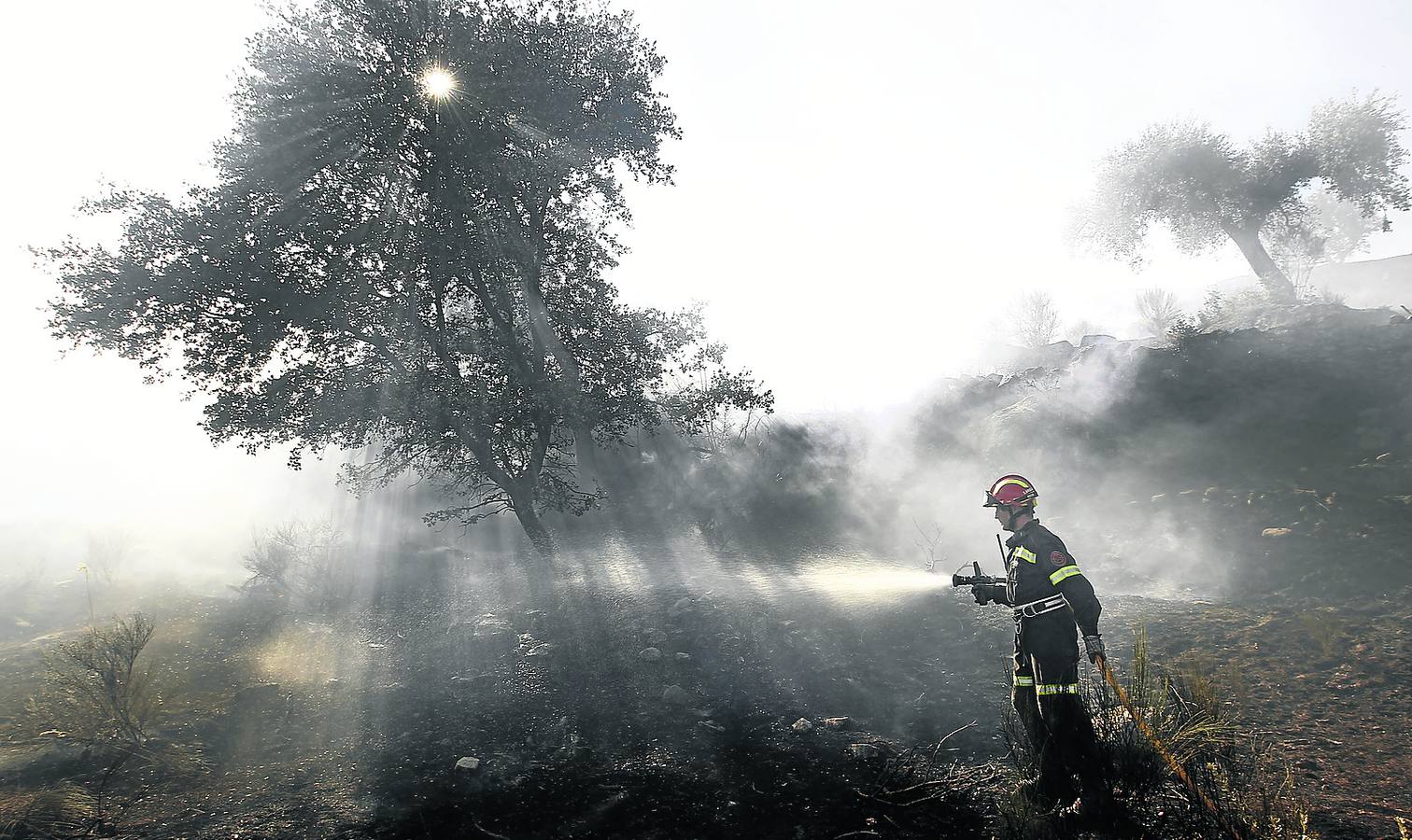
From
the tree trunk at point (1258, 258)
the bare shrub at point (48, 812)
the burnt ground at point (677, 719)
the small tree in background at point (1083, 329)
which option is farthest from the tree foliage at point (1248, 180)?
the bare shrub at point (48, 812)

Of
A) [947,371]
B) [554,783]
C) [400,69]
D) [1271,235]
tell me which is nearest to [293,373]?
[400,69]

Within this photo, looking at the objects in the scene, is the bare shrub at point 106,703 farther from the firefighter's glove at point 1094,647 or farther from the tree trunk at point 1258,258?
the tree trunk at point 1258,258

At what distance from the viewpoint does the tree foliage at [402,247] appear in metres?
9.73

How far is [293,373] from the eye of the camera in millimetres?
11000

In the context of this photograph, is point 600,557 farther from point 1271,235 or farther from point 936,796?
point 1271,235

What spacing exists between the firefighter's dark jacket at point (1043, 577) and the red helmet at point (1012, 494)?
0.20 metres

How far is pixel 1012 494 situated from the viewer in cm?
495

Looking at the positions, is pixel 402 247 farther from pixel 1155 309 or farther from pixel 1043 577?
pixel 1155 309

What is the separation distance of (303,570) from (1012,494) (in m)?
16.3

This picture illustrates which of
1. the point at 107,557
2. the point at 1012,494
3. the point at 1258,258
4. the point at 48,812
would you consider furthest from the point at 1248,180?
the point at 107,557

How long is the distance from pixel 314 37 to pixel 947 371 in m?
24.9

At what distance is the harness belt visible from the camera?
177 inches

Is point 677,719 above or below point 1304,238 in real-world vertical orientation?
below

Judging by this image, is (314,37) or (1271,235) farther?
(1271,235)
